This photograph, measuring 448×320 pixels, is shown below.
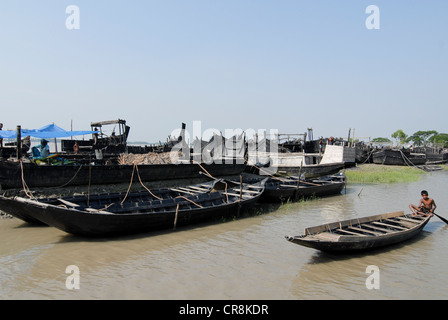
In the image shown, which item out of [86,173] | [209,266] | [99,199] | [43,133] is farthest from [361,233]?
[43,133]

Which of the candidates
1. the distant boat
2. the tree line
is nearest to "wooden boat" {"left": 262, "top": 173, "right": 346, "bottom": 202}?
the distant boat

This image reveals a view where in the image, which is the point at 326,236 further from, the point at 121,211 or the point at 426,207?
the point at 121,211

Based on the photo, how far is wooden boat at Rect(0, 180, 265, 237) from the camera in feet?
23.4

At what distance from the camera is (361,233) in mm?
7648

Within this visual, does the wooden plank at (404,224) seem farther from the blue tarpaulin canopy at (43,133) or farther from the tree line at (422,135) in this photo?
the tree line at (422,135)

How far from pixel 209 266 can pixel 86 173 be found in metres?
7.67

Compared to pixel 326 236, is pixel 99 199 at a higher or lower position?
higher

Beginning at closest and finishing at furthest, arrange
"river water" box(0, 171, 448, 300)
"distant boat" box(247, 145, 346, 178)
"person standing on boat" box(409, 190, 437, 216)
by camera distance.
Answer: "river water" box(0, 171, 448, 300), "person standing on boat" box(409, 190, 437, 216), "distant boat" box(247, 145, 346, 178)

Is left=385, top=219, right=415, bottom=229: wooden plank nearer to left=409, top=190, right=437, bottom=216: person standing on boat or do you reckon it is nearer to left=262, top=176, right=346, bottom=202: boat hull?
left=409, top=190, right=437, bottom=216: person standing on boat

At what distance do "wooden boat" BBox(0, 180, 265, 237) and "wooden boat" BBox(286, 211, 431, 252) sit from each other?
12.4 ft

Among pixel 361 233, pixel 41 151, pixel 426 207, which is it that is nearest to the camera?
pixel 361 233

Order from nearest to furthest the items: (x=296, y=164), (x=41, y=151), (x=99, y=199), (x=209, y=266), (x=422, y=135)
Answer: (x=209, y=266) → (x=99, y=199) → (x=41, y=151) → (x=296, y=164) → (x=422, y=135)

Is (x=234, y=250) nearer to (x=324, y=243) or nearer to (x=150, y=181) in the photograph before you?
(x=324, y=243)

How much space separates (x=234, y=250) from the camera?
745 cm
